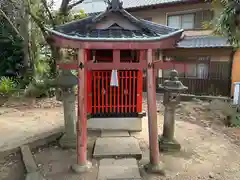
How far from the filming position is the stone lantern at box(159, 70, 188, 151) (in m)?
6.44

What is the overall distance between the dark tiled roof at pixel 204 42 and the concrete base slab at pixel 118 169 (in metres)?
10.6

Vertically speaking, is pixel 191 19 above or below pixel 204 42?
above

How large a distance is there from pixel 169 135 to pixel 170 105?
0.94 m

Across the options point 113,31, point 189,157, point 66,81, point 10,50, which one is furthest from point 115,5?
point 10,50

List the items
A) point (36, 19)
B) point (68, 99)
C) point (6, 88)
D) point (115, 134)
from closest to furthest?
point (68, 99) < point (115, 134) < point (36, 19) < point (6, 88)

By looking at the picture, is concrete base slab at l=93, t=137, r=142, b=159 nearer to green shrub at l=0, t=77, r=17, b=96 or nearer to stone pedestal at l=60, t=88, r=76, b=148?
stone pedestal at l=60, t=88, r=76, b=148

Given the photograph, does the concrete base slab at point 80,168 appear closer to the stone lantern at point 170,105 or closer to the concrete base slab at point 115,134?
the concrete base slab at point 115,134

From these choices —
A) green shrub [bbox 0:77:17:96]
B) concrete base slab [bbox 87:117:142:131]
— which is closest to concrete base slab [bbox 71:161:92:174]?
concrete base slab [bbox 87:117:142:131]

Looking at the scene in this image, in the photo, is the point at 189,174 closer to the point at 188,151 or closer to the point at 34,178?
the point at 188,151

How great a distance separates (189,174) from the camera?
546cm

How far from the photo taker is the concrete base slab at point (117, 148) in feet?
20.2

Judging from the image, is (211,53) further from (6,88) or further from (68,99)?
(6,88)

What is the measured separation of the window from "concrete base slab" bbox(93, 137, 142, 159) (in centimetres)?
1261

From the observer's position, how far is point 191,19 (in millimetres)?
16766
